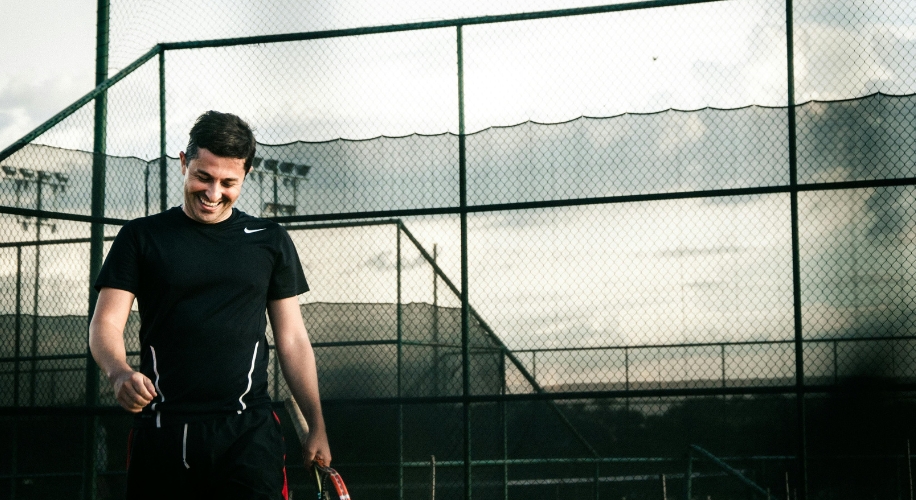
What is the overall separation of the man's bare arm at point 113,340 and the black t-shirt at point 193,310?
4cm

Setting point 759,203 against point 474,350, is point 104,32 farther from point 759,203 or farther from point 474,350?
point 759,203

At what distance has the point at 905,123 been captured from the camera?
5.91 m

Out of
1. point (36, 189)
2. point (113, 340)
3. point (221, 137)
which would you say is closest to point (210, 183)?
point (221, 137)

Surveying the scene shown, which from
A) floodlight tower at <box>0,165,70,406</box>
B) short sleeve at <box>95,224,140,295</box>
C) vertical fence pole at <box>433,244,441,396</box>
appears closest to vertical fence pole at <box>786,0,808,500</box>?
vertical fence pole at <box>433,244,441,396</box>

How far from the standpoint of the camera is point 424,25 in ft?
21.8

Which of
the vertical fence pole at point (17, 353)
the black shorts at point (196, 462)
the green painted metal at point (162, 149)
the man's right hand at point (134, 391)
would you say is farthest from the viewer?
the vertical fence pole at point (17, 353)

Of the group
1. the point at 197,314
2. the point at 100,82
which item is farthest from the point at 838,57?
the point at 100,82

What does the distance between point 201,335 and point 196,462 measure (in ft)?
1.14

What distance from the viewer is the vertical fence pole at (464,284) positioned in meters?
6.32

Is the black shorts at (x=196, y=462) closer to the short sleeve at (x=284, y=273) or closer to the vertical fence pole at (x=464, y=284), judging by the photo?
the short sleeve at (x=284, y=273)

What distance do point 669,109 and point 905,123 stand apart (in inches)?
54.7

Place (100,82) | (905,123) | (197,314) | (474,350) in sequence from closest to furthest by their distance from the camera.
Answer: (197,314), (905,123), (474,350), (100,82)

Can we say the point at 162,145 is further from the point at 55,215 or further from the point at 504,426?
the point at 504,426

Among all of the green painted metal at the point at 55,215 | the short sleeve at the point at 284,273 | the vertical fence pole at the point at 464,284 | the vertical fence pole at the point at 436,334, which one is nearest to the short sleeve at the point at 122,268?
the short sleeve at the point at 284,273
